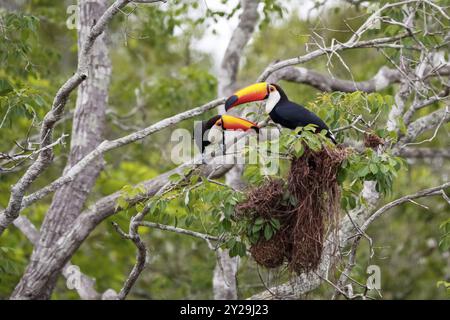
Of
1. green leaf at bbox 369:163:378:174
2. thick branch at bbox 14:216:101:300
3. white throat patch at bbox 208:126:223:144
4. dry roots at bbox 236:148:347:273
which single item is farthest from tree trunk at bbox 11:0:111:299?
green leaf at bbox 369:163:378:174

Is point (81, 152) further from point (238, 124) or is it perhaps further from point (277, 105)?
point (277, 105)

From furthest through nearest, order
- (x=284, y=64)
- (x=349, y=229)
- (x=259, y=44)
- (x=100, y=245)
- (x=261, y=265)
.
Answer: (x=259, y=44) → (x=100, y=245) → (x=349, y=229) → (x=284, y=64) → (x=261, y=265)

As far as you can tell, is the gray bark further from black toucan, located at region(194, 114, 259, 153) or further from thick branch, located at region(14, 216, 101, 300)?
thick branch, located at region(14, 216, 101, 300)

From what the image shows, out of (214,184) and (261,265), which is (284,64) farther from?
(261,265)

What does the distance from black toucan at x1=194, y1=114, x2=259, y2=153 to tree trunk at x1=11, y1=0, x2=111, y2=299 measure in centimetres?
147

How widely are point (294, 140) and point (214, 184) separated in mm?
1014

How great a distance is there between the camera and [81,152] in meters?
9.43

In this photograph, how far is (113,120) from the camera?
11188 millimetres

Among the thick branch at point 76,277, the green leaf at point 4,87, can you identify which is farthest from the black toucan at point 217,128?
the thick branch at point 76,277

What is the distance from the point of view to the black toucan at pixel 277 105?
7.53 m

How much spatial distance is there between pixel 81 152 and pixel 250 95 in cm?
245

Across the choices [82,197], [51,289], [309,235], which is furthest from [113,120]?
[309,235]

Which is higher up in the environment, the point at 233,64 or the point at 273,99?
the point at 233,64

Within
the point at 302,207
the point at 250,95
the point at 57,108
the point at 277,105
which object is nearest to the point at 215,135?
the point at 250,95
